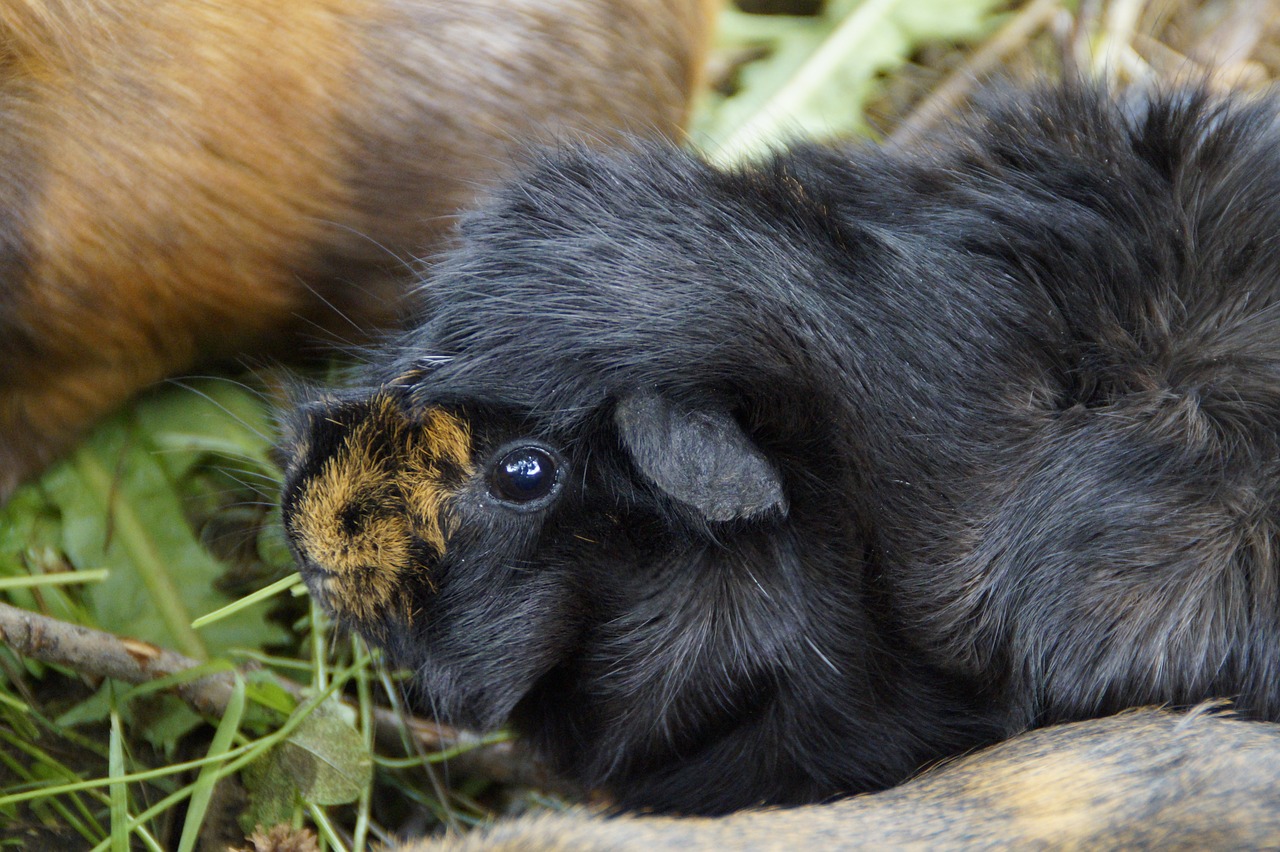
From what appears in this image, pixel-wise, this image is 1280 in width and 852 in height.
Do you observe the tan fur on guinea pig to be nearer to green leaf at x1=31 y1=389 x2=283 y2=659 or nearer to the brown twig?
green leaf at x1=31 y1=389 x2=283 y2=659

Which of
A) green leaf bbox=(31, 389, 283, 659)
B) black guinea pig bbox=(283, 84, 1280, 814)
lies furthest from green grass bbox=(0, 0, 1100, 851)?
black guinea pig bbox=(283, 84, 1280, 814)

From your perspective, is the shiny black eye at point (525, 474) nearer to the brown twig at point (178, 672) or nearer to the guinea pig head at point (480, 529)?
the guinea pig head at point (480, 529)

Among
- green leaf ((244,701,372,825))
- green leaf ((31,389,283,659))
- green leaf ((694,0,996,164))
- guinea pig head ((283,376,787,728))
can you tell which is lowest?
green leaf ((244,701,372,825))

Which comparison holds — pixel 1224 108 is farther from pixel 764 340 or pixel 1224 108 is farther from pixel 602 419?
pixel 602 419

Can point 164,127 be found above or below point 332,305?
above

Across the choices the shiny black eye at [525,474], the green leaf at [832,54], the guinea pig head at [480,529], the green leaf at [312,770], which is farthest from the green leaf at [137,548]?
the green leaf at [832,54]

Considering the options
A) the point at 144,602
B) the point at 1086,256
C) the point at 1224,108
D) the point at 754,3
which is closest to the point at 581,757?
the point at 144,602
